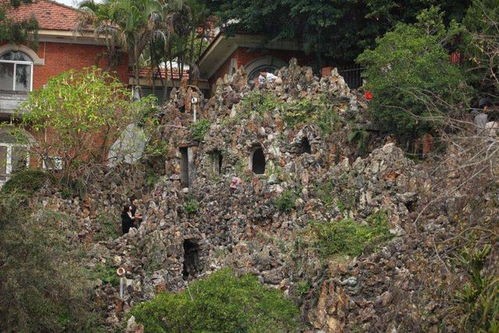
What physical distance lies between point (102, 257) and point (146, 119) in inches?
215

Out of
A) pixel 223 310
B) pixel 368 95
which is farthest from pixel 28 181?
pixel 368 95

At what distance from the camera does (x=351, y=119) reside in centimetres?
2356

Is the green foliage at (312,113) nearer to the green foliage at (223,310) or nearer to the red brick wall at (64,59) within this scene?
the green foliage at (223,310)

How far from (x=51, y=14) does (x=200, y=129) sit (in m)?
10.1

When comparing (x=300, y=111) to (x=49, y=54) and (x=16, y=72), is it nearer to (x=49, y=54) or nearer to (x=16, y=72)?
(x=49, y=54)

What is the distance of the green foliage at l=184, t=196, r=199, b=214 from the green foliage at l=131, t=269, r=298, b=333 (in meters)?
4.18

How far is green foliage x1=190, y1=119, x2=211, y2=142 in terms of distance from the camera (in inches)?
986

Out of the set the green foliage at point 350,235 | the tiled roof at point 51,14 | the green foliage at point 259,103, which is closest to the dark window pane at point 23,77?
the tiled roof at point 51,14

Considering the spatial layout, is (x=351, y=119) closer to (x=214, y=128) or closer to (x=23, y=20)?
(x=214, y=128)

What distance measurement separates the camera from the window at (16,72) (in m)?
32.2

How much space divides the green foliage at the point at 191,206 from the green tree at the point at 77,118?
2823 mm

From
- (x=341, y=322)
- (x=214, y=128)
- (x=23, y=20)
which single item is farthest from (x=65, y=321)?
(x=23, y=20)

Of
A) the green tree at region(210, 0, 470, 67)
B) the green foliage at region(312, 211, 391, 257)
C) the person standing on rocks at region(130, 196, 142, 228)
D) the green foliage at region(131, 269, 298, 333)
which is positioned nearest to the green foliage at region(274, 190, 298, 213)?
the green foliage at region(312, 211, 391, 257)

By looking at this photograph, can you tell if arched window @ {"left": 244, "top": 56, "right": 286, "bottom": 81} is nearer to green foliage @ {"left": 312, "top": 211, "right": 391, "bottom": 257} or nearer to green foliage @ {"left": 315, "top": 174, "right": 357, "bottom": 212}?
green foliage @ {"left": 315, "top": 174, "right": 357, "bottom": 212}
